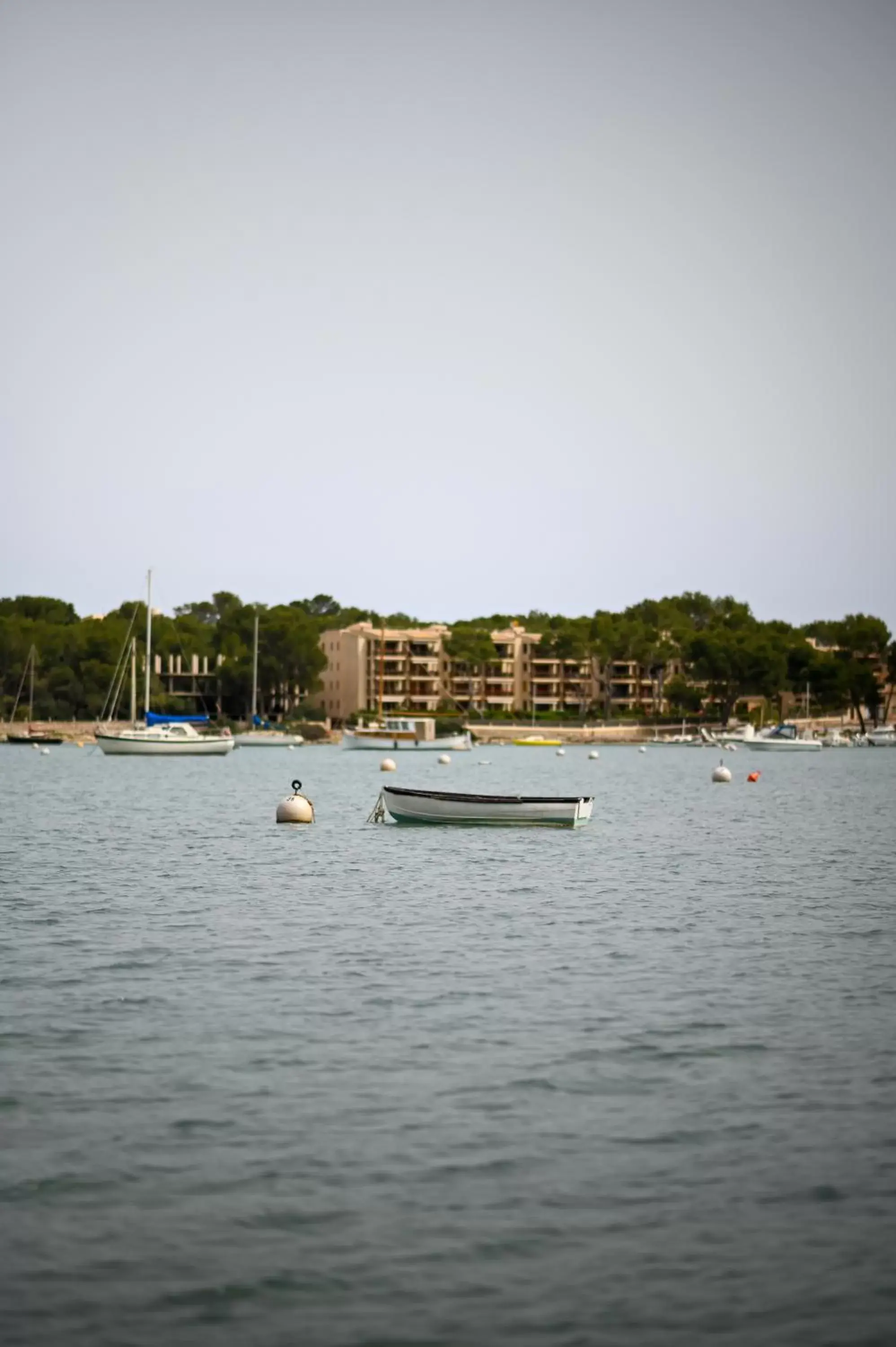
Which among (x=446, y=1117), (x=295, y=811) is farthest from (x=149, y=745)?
(x=446, y=1117)

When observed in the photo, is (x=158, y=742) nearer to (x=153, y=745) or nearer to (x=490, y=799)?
(x=153, y=745)

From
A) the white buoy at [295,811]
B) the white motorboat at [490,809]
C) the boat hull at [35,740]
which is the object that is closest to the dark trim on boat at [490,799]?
the white motorboat at [490,809]

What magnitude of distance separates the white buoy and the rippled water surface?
24.9m

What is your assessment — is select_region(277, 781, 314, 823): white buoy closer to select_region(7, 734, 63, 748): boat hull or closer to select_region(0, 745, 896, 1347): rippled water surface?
select_region(0, 745, 896, 1347): rippled water surface

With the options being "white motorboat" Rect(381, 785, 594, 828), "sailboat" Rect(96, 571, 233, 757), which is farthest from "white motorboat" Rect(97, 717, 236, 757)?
"white motorboat" Rect(381, 785, 594, 828)

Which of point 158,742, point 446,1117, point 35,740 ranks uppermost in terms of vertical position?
point 158,742

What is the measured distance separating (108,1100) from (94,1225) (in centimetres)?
405

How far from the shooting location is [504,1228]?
507 inches

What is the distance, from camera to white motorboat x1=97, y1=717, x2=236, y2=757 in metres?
135

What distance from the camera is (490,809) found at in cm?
5850

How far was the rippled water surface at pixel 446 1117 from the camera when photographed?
11.4m

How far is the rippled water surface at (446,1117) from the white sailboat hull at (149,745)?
9717cm

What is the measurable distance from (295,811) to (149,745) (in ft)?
243

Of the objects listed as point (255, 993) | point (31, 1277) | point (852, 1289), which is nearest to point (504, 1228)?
point (852, 1289)
